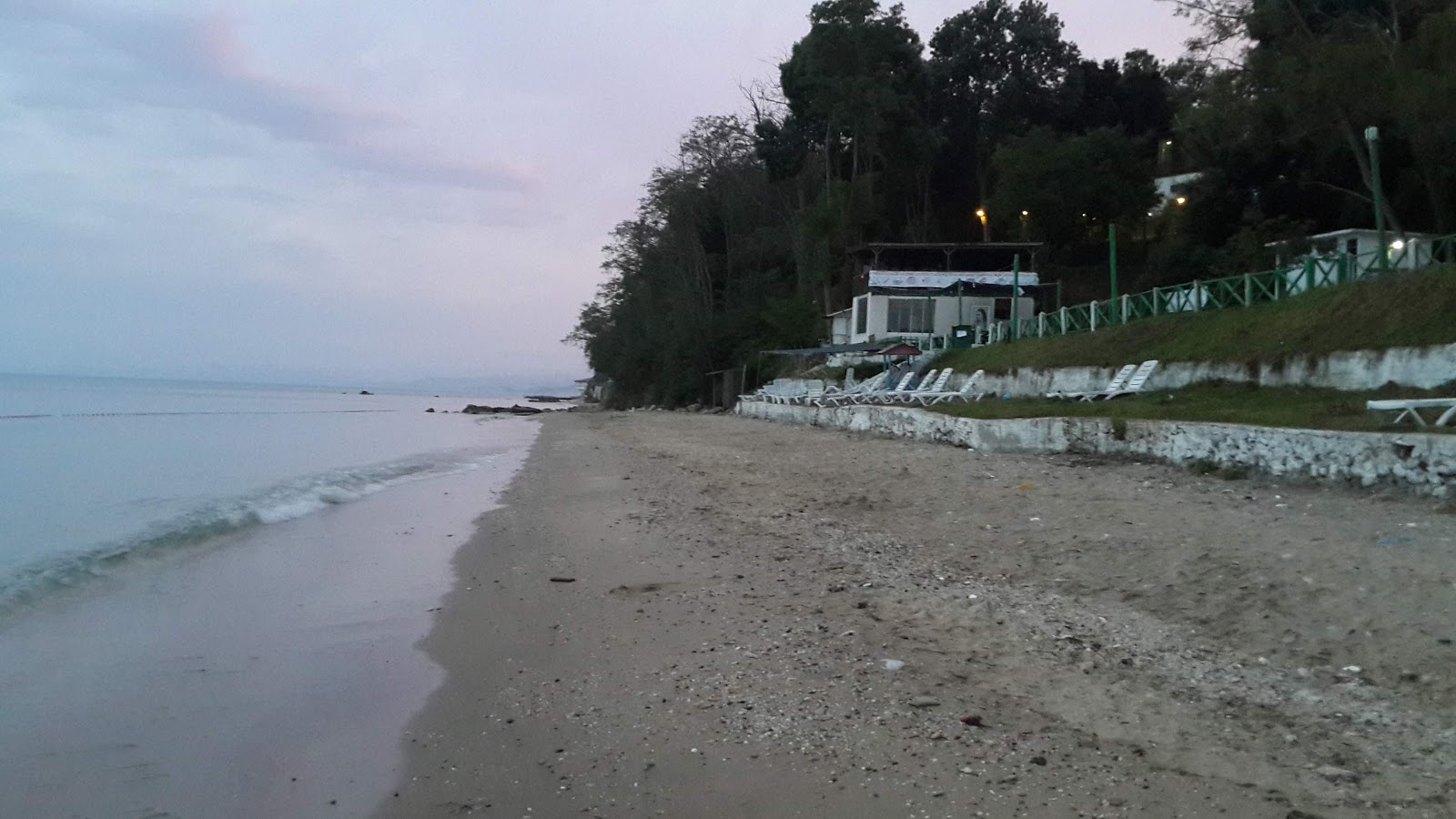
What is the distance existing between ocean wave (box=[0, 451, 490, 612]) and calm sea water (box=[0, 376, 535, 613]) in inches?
0.7

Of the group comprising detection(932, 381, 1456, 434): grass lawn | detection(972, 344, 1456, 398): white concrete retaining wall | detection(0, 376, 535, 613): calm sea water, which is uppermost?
detection(972, 344, 1456, 398): white concrete retaining wall

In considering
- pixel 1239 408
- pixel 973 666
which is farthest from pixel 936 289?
pixel 973 666

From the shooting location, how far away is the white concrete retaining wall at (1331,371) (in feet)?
42.8

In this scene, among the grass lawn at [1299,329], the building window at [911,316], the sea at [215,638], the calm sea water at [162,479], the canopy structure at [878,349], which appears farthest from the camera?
the building window at [911,316]

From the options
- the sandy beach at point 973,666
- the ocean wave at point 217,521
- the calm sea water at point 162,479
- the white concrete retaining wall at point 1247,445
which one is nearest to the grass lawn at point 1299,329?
the white concrete retaining wall at point 1247,445

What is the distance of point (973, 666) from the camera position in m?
5.35

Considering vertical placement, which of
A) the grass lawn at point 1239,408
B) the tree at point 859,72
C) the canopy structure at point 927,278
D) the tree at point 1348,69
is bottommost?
the grass lawn at point 1239,408

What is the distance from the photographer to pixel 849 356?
43.1 m

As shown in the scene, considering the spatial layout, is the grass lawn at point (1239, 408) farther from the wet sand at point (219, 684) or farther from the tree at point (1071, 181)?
the tree at point (1071, 181)

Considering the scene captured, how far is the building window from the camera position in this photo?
145ft

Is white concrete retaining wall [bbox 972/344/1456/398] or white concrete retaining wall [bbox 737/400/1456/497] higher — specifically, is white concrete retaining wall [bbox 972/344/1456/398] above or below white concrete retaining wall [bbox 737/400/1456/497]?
above

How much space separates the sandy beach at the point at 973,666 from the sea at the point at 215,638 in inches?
16.9

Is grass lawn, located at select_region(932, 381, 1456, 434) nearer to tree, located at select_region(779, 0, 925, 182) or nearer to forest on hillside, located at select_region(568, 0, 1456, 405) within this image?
forest on hillside, located at select_region(568, 0, 1456, 405)

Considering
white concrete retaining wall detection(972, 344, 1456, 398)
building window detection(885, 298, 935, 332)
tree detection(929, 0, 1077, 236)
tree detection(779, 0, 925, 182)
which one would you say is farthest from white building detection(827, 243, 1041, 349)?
white concrete retaining wall detection(972, 344, 1456, 398)
